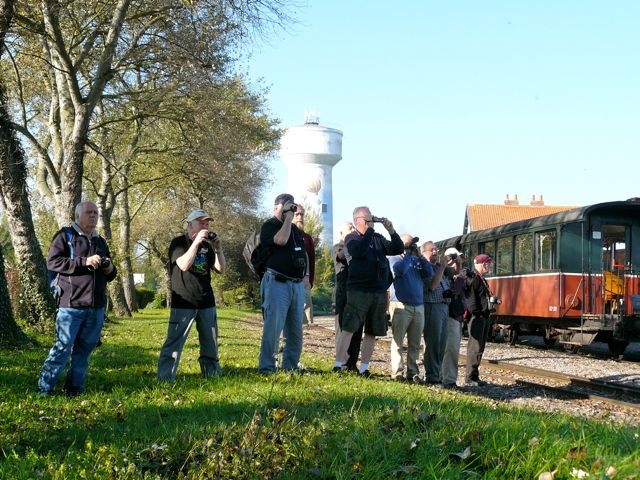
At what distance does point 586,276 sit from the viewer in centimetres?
2022

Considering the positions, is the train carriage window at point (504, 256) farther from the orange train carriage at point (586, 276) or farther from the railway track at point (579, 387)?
A: the railway track at point (579, 387)

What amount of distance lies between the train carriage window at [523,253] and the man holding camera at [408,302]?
11753 millimetres

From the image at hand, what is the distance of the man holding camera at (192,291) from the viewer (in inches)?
345

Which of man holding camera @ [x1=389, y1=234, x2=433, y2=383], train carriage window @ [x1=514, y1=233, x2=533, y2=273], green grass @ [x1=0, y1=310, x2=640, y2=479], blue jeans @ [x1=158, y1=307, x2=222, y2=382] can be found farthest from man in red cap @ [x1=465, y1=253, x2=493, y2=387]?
train carriage window @ [x1=514, y1=233, x2=533, y2=273]

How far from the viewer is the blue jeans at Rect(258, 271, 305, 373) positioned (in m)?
9.30

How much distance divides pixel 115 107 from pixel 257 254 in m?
17.8

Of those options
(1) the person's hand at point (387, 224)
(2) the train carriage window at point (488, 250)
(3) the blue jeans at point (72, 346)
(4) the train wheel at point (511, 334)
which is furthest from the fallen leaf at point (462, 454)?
(2) the train carriage window at point (488, 250)

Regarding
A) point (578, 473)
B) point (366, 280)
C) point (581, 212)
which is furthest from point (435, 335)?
point (581, 212)

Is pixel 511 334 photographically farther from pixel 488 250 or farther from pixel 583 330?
pixel 583 330

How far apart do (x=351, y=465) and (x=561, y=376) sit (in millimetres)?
11113

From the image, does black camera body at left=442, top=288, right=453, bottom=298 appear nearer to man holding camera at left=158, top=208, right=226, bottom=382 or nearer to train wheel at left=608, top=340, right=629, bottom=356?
man holding camera at left=158, top=208, right=226, bottom=382

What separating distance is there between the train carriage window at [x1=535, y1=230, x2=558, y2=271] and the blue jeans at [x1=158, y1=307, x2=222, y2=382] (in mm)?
13618

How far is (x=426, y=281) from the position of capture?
11375 millimetres

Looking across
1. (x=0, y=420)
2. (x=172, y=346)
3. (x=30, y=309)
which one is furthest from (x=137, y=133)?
(x=0, y=420)
